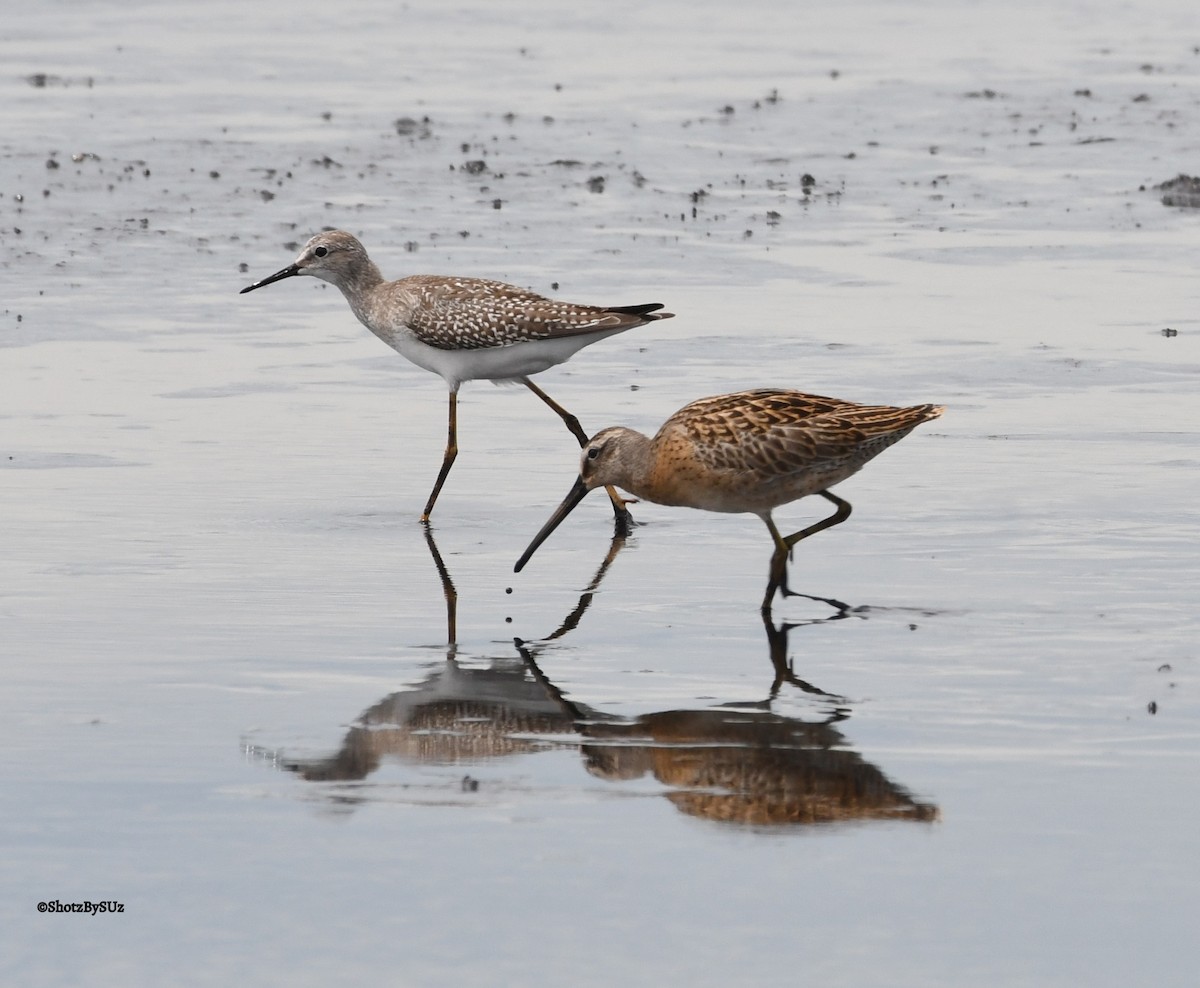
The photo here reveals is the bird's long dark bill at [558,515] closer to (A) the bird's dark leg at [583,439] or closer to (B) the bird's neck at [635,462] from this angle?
(B) the bird's neck at [635,462]

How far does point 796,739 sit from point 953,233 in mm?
12066

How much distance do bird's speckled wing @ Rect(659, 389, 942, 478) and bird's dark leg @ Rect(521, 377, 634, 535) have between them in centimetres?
93

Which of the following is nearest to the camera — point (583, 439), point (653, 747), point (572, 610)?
point (653, 747)

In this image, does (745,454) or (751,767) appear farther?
(745,454)

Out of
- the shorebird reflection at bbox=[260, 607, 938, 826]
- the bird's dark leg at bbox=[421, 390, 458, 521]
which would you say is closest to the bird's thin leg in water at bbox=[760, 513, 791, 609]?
the shorebird reflection at bbox=[260, 607, 938, 826]

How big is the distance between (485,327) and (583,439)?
0.78m

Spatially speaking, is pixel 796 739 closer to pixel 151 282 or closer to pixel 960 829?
pixel 960 829

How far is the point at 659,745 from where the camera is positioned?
7.22 metres

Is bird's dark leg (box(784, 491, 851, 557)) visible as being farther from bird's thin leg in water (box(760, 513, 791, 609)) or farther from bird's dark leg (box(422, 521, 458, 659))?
bird's dark leg (box(422, 521, 458, 659))

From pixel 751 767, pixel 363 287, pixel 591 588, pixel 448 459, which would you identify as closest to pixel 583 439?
pixel 448 459

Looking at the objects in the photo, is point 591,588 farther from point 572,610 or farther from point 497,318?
point 497,318

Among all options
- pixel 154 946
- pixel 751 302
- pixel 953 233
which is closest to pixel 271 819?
pixel 154 946

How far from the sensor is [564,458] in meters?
12.1

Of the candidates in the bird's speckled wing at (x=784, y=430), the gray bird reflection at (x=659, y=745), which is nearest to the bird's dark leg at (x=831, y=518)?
the bird's speckled wing at (x=784, y=430)
